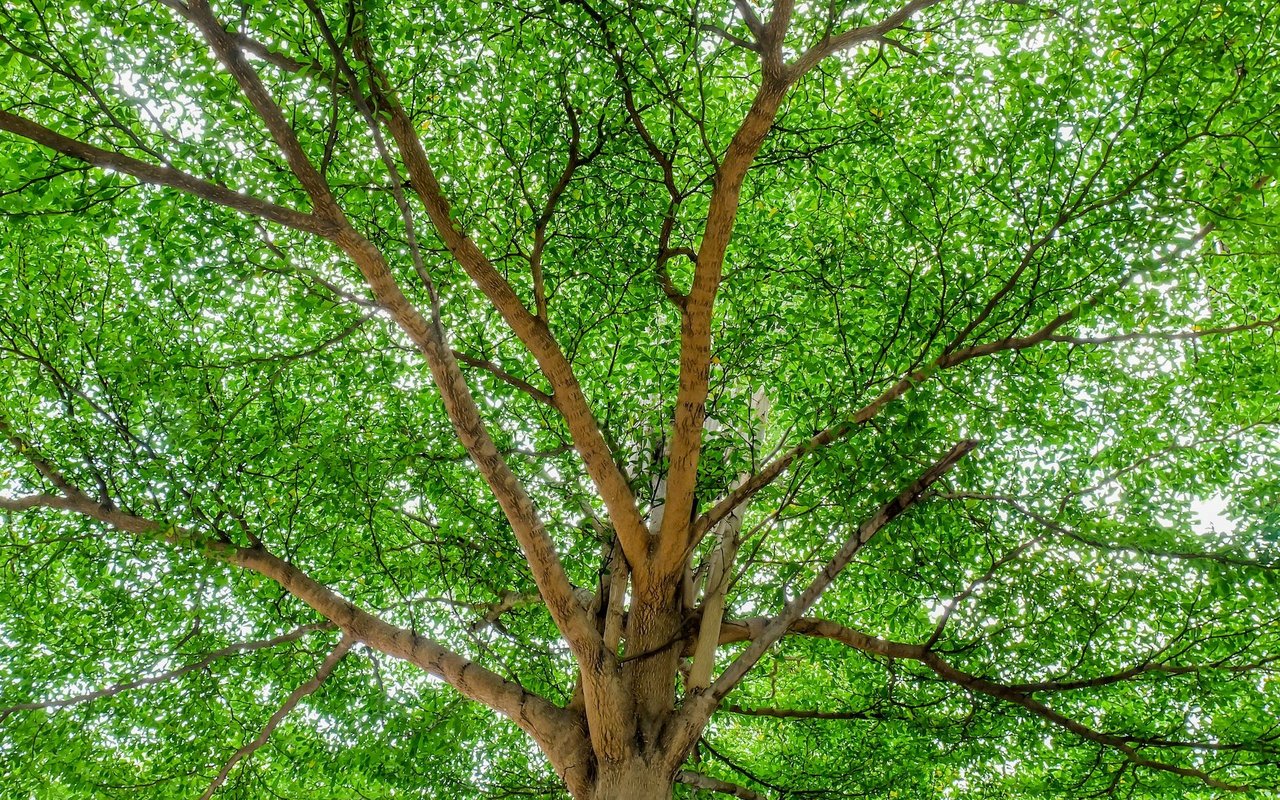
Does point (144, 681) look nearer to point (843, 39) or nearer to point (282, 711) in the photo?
point (282, 711)

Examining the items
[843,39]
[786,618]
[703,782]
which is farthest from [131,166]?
[703,782]

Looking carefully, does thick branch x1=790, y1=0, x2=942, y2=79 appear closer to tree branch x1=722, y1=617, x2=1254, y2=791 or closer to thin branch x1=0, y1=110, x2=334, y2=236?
thin branch x1=0, y1=110, x2=334, y2=236

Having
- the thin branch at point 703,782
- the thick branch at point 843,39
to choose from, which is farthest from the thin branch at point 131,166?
the thin branch at point 703,782

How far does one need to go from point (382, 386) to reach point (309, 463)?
3.97ft

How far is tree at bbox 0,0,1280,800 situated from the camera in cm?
520

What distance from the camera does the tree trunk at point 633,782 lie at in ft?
17.2

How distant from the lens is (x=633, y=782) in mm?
5277

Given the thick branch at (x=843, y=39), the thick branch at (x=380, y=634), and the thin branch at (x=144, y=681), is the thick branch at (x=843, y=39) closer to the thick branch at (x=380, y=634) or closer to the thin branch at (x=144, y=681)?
the thick branch at (x=380, y=634)

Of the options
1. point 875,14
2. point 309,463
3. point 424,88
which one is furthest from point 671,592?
point 875,14

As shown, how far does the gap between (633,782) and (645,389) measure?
10.8 feet

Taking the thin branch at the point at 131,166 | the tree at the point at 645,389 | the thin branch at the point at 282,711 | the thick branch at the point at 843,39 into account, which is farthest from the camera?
the thin branch at the point at 282,711

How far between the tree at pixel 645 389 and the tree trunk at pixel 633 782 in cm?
2

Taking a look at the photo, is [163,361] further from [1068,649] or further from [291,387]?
[1068,649]

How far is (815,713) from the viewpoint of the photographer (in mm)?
7008
